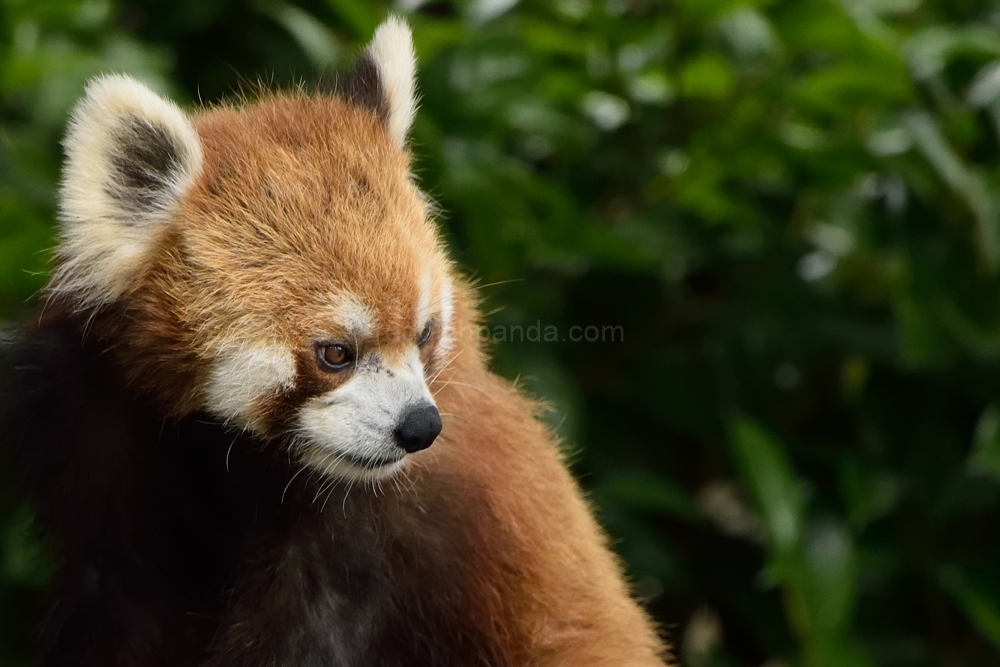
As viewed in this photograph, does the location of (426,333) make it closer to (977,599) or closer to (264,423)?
(264,423)

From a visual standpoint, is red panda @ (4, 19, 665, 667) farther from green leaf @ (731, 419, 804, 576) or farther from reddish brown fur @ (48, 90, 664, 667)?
green leaf @ (731, 419, 804, 576)

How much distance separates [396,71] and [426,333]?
0.51 meters

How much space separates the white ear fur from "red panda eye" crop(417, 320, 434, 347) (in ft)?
1.16

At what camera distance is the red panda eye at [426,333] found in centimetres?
168

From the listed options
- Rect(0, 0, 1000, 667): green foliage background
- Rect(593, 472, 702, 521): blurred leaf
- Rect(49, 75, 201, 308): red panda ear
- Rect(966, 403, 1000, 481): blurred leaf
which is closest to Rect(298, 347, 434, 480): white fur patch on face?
Rect(49, 75, 201, 308): red panda ear

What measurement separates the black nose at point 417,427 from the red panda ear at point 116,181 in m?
0.46

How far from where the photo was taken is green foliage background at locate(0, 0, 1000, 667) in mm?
2531

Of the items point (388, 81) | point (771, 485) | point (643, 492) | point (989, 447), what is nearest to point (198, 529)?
point (388, 81)

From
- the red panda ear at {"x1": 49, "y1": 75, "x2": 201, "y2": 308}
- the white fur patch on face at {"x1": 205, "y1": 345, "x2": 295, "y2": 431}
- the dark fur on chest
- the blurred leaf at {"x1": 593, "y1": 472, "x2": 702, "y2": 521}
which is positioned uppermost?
the red panda ear at {"x1": 49, "y1": 75, "x2": 201, "y2": 308}

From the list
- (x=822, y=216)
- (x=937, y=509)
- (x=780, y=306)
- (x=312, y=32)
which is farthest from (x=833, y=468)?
(x=312, y=32)

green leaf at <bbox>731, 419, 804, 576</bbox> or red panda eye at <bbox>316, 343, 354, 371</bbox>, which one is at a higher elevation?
red panda eye at <bbox>316, 343, 354, 371</bbox>

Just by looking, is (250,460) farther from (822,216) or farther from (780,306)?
(822,216)

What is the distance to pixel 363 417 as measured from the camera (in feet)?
5.20

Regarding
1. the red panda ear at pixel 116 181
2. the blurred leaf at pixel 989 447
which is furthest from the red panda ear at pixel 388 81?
the blurred leaf at pixel 989 447
